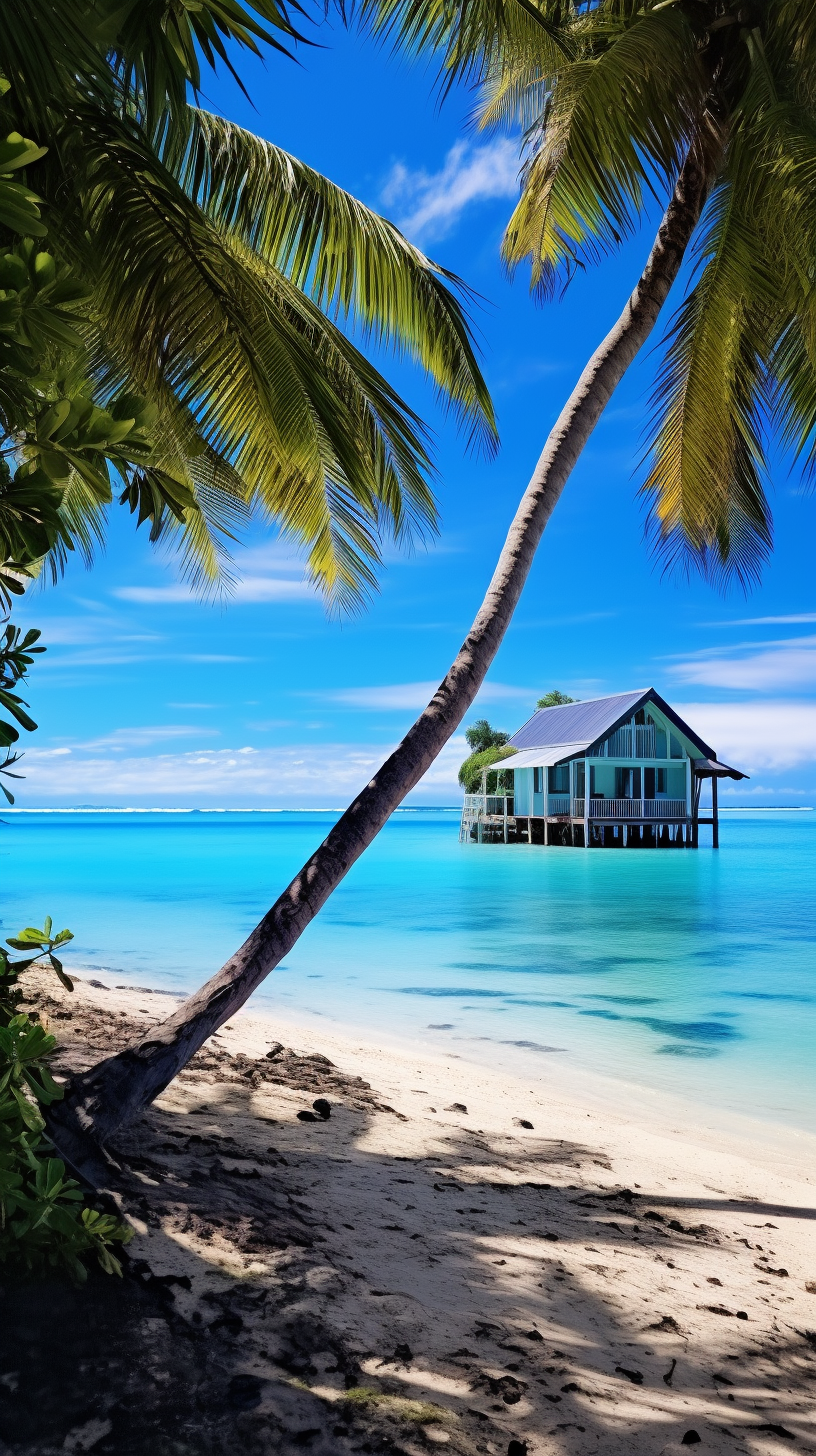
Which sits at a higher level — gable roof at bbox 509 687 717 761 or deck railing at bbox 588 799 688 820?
gable roof at bbox 509 687 717 761

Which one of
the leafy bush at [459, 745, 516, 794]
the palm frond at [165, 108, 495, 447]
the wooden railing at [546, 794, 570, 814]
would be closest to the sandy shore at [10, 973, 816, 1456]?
the palm frond at [165, 108, 495, 447]

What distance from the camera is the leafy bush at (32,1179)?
1917 mm

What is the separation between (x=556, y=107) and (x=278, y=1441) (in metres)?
6.08

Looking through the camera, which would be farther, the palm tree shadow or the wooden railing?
the wooden railing

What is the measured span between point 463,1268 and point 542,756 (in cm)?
3377

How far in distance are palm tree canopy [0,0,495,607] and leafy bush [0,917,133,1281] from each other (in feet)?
4.16

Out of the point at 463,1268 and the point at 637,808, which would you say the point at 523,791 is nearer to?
the point at 637,808

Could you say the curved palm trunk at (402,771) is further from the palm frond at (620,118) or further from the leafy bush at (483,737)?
the leafy bush at (483,737)

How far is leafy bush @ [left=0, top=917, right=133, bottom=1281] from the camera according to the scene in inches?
75.5

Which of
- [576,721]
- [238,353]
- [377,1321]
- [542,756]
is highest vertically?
[576,721]

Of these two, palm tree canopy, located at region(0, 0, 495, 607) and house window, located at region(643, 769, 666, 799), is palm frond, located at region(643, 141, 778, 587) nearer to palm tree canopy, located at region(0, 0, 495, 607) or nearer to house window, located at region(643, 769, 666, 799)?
palm tree canopy, located at region(0, 0, 495, 607)

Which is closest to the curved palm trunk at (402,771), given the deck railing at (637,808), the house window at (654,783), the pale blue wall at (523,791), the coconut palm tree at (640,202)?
the coconut palm tree at (640,202)

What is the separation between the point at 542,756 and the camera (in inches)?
1441

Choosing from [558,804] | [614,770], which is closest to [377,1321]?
[614,770]
